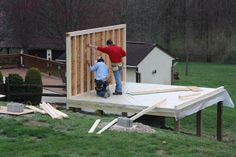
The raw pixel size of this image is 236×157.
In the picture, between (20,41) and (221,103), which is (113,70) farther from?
(20,41)

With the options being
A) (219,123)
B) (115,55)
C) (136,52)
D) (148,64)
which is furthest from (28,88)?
(148,64)

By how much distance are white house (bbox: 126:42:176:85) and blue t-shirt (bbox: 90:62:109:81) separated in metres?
13.0

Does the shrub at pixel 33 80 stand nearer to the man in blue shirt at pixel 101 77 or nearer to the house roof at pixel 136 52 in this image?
the man in blue shirt at pixel 101 77

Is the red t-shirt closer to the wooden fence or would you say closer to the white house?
the white house

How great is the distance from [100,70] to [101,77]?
7.9 inches

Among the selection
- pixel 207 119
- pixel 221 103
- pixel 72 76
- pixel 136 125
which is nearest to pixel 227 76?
pixel 207 119

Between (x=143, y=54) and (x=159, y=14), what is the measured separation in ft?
118

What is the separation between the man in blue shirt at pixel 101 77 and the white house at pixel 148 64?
1281 centimetres

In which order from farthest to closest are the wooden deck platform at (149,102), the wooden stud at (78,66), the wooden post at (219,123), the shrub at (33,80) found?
the shrub at (33,80), the wooden post at (219,123), the wooden stud at (78,66), the wooden deck platform at (149,102)

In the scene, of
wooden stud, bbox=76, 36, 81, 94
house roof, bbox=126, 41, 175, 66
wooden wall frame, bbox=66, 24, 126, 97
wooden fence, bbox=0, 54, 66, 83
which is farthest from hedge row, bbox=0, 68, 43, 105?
wooden fence, bbox=0, 54, 66, 83

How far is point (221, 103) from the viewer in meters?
16.5

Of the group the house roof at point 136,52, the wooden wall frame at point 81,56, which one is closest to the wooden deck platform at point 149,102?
the wooden wall frame at point 81,56

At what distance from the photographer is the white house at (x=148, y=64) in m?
28.0

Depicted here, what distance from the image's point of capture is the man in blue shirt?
14102mm
